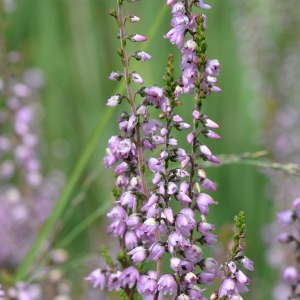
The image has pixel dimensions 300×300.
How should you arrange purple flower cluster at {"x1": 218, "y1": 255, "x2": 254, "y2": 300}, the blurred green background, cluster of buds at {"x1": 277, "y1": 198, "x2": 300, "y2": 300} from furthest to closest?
the blurred green background < cluster of buds at {"x1": 277, "y1": 198, "x2": 300, "y2": 300} < purple flower cluster at {"x1": 218, "y1": 255, "x2": 254, "y2": 300}

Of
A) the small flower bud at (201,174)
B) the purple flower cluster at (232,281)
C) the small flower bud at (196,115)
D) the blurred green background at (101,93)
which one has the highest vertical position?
the small flower bud at (196,115)

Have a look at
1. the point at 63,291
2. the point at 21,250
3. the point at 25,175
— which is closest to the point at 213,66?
the point at 63,291

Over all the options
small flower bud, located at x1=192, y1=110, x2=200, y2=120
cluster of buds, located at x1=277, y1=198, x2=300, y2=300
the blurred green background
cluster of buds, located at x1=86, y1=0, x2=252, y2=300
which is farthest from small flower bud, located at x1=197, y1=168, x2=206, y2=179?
the blurred green background

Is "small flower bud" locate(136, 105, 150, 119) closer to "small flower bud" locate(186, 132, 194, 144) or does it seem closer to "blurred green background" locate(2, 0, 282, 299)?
"small flower bud" locate(186, 132, 194, 144)

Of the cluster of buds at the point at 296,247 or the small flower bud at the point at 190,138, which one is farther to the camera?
the cluster of buds at the point at 296,247

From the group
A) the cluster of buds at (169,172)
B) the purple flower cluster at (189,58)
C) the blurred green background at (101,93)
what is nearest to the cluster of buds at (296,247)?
the cluster of buds at (169,172)

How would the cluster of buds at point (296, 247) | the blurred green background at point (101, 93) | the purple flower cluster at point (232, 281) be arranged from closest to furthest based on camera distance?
the purple flower cluster at point (232, 281) → the cluster of buds at point (296, 247) → the blurred green background at point (101, 93)

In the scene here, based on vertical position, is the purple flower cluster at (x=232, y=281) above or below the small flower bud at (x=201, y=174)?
below

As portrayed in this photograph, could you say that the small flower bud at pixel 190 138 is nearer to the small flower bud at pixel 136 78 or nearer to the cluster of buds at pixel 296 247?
the small flower bud at pixel 136 78

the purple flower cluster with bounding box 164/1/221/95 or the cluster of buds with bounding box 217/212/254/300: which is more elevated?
the purple flower cluster with bounding box 164/1/221/95
